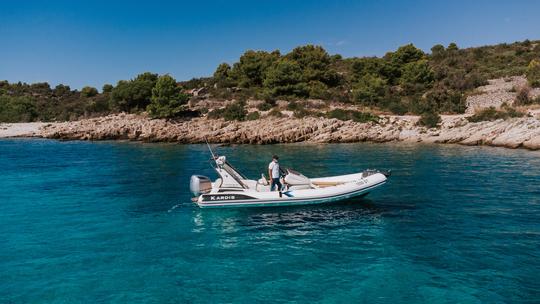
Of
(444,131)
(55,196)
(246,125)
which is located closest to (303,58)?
(246,125)

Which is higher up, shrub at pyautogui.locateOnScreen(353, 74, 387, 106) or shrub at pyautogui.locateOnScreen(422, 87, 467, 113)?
shrub at pyautogui.locateOnScreen(353, 74, 387, 106)

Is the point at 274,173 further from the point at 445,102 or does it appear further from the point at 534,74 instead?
the point at 534,74

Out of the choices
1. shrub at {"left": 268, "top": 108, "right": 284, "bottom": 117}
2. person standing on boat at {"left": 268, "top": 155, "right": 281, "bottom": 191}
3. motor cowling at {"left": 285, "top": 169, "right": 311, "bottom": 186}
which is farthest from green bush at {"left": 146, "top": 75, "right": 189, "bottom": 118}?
person standing on boat at {"left": 268, "top": 155, "right": 281, "bottom": 191}

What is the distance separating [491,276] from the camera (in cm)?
1000

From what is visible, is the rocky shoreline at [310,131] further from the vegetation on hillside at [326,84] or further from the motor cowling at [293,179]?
the motor cowling at [293,179]

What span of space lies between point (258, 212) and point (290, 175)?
7.19ft

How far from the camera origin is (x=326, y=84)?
66.7m

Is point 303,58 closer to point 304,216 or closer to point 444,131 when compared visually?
point 444,131

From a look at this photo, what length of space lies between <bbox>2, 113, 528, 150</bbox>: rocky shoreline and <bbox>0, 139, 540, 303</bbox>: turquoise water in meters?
11.7

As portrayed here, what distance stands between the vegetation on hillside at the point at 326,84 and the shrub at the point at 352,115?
349mm

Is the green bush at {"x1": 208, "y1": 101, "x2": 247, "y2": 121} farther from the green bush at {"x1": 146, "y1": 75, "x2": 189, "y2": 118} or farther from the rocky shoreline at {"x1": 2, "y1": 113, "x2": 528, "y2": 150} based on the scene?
the green bush at {"x1": 146, "y1": 75, "x2": 189, "y2": 118}

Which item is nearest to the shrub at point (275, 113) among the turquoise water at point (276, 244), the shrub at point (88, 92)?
the turquoise water at point (276, 244)

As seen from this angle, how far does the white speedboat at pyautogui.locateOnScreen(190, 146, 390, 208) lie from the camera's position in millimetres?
16547

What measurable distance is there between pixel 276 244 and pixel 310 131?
31938 millimetres
